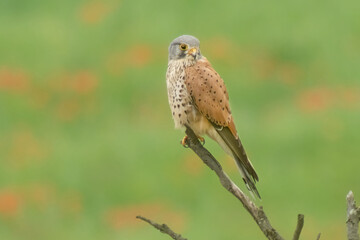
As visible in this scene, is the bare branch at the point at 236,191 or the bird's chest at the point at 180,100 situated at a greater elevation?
the bird's chest at the point at 180,100

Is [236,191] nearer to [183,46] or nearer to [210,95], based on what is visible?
[210,95]

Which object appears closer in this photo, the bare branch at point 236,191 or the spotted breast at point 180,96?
the bare branch at point 236,191

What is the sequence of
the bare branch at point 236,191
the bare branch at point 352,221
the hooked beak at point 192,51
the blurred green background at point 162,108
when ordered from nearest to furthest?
1. the bare branch at point 352,221
2. the bare branch at point 236,191
3. the hooked beak at point 192,51
4. the blurred green background at point 162,108

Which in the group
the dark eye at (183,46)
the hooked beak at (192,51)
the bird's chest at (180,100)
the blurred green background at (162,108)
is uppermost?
the blurred green background at (162,108)

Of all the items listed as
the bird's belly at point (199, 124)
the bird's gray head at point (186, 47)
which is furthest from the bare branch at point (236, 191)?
the bird's gray head at point (186, 47)

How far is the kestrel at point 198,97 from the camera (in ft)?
19.0

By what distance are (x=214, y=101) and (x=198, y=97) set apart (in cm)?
17

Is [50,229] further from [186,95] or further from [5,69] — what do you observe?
[186,95]

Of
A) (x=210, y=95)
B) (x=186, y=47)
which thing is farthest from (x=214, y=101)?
(x=186, y=47)

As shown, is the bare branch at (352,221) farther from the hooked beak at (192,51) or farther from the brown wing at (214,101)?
the hooked beak at (192,51)

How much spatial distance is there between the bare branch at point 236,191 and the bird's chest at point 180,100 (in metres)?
0.12

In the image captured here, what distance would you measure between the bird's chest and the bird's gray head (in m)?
0.08

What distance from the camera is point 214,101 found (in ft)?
19.0

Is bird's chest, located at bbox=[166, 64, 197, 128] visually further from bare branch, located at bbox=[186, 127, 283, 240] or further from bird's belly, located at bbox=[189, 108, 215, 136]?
bare branch, located at bbox=[186, 127, 283, 240]
